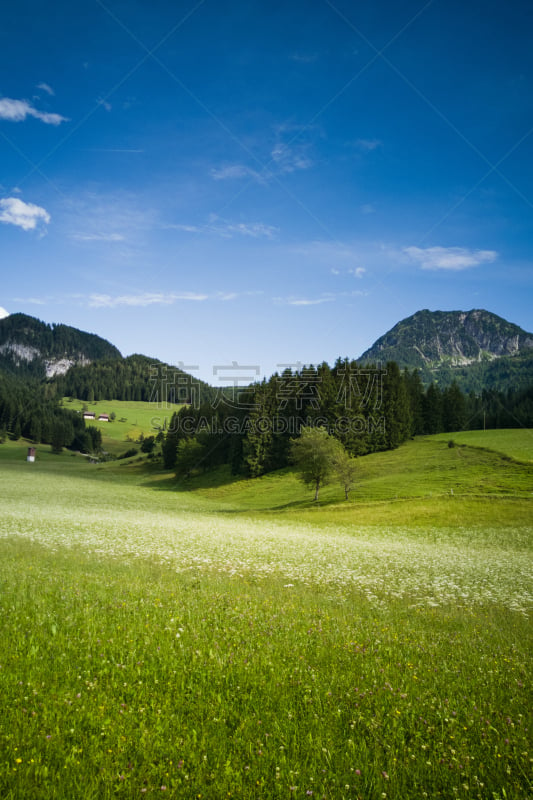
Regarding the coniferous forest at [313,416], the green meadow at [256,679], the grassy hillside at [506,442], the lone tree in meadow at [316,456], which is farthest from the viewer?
the coniferous forest at [313,416]

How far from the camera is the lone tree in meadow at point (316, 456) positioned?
52562 millimetres

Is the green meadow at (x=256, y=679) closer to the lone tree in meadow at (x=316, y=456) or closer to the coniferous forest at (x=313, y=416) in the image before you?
the lone tree in meadow at (x=316, y=456)

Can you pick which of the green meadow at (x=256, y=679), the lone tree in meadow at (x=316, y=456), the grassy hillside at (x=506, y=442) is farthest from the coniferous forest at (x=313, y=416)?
the green meadow at (x=256, y=679)

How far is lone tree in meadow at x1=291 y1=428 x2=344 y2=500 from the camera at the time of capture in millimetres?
52562

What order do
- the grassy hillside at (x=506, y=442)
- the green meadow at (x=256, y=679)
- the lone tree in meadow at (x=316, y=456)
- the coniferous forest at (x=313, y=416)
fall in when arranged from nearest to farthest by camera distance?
the green meadow at (x=256, y=679), the lone tree in meadow at (x=316, y=456), the grassy hillside at (x=506, y=442), the coniferous forest at (x=313, y=416)

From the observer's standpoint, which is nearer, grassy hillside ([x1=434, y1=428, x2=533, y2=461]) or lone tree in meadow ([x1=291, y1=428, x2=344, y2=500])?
lone tree in meadow ([x1=291, y1=428, x2=344, y2=500])

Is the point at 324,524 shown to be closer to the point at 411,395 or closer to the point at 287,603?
the point at 287,603

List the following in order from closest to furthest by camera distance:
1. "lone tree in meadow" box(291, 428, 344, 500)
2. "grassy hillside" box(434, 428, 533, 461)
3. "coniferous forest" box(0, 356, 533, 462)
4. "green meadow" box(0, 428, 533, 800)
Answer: "green meadow" box(0, 428, 533, 800), "lone tree in meadow" box(291, 428, 344, 500), "grassy hillside" box(434, 428, 533, 461), "coniferous forest" box(0, 356, 533, 462)

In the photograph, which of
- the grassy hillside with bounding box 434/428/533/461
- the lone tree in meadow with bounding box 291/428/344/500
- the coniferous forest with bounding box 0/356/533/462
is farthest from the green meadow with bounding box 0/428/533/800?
the coniferous forest with bounding box 0/356/533/462

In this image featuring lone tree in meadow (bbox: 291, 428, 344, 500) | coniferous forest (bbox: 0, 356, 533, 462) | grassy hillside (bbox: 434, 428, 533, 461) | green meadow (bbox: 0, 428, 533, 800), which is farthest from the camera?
coniferous forest (bbox: 0, 356, 533, 462)

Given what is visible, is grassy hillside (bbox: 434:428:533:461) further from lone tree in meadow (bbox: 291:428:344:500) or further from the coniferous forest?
lone tree in meadow (bbox: 291:428:344:500)

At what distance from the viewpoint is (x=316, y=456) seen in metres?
52.8

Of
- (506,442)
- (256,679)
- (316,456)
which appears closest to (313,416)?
(316,456)

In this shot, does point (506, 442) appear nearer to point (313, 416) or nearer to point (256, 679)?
point (313, 416)
